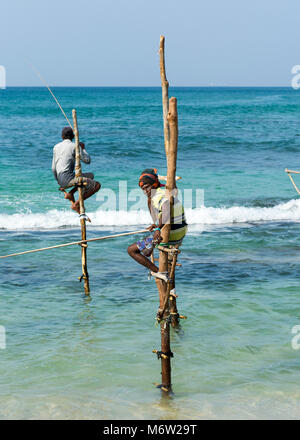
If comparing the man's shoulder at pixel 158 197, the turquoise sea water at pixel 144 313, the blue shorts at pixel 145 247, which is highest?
the man's shoulder at pixel 158 197

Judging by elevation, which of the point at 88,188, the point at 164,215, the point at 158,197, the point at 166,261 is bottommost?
the point at 166,261

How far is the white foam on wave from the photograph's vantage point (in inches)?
567

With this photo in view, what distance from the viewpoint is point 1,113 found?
5000 centimetres

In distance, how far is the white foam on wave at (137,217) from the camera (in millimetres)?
14398

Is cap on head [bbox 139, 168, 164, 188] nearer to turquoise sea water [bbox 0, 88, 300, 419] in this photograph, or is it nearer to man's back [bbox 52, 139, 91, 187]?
turquoise sea water [bbox 0, 88, 300, 419]

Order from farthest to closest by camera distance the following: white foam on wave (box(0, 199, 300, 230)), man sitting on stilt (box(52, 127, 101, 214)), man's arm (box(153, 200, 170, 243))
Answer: white foam on wave (box(0, 199, 300, 230))
man sitting on stilt (box(52, 127, 101, 214))
man's arm (box(153, 200, 170, 243))

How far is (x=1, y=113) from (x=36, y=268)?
42.3m

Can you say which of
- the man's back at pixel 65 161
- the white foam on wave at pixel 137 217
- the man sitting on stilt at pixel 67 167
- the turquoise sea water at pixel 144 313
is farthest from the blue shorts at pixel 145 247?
the white foam on wave at pixel 137 217

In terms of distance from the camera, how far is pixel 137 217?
15406 millimetres

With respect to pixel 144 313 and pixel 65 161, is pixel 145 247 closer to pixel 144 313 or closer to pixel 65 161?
pixel 144 313

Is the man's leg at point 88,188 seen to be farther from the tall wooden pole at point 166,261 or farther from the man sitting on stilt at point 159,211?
the tall wooden pole at point 166,261

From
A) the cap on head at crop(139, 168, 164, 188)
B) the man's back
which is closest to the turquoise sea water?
the man's back

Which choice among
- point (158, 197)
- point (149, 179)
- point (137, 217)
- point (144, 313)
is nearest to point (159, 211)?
point (158, 197)

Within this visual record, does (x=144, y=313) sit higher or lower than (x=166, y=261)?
lower
